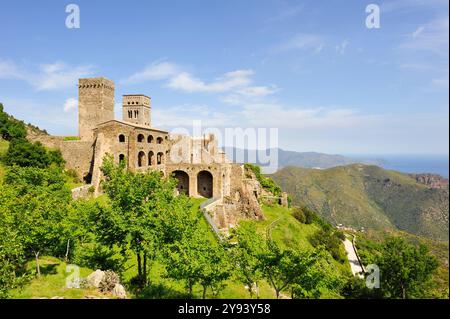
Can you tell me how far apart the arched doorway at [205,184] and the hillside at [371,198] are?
87.3 metres

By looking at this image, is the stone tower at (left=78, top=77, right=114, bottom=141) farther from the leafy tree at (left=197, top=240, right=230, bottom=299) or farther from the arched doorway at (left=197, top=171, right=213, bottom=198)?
the leafy tree at (left=197, top=240, right=230, bottom=299)

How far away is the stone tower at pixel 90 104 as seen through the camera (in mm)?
50031

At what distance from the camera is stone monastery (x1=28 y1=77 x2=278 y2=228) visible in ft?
133

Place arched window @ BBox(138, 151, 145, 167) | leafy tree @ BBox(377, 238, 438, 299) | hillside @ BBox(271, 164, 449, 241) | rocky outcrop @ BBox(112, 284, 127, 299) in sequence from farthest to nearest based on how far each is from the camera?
hillside @ BBox(271, 164, 449, 241) → arched window @ BBox(138, 151, 145, 167) → leafy tree @ BBox(377, 238, 438, 299) → rocky outcrop @ BBox(112, 284, 127, 299)

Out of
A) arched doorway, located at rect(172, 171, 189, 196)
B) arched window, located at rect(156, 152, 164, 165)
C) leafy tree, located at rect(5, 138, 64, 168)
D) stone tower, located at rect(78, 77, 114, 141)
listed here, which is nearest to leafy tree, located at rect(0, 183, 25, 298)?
leafy tree, located at rect(5, 138, 64, 168)

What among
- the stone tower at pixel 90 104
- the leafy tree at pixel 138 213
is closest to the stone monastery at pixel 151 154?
the stone tower at pixel 90 104

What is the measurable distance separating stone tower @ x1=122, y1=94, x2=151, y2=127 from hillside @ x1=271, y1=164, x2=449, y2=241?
84122 millimetres

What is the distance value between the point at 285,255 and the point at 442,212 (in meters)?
157

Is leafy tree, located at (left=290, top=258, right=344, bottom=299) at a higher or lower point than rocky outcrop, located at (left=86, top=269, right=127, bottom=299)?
higher

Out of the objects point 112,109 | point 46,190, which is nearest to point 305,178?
point 112,109

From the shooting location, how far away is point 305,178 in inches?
6826

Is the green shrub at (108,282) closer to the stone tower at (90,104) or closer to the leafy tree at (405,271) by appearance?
the leafy tree at (405,271)

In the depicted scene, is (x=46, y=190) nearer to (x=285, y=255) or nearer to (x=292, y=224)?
(x=285, y=255)
